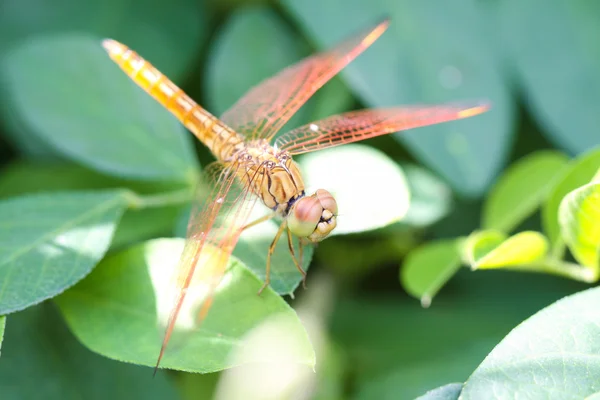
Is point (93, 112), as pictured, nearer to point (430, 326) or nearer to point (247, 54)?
point (247, 54)

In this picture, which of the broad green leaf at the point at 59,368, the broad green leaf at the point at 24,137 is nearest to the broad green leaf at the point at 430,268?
the broad green leaf at the point at 59,368

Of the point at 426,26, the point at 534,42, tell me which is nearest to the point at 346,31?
the point at 426,26

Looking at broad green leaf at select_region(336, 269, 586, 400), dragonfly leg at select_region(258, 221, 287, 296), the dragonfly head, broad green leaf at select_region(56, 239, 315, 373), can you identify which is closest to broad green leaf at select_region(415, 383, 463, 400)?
broad green leaf at select_region(56, 239, 315, 373)

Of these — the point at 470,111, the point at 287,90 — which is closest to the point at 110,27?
the point at 287,90

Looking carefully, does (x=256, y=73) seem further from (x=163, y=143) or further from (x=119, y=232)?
(x=119, y=232)

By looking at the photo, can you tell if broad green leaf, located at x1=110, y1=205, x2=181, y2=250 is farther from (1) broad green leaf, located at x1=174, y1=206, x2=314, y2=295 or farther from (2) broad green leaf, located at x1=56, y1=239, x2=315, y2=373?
(2) broad green leaf, located at x1=56, y1=239, x2=315, y2=373
